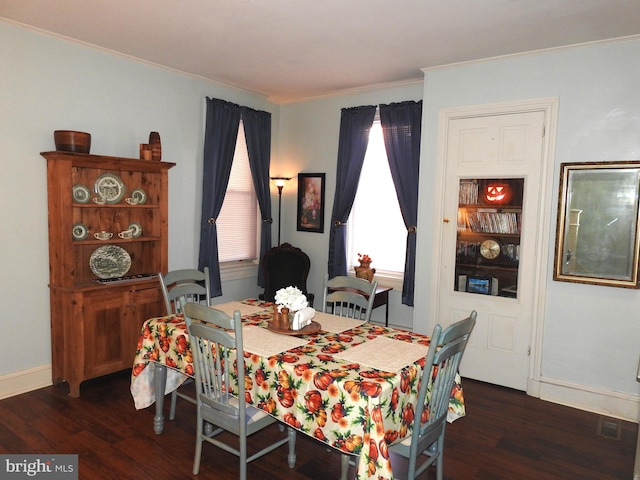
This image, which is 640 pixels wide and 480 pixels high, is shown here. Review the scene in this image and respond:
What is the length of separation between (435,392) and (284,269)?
3.19 metres

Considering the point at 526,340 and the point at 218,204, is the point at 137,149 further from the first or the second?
the point at 526,340

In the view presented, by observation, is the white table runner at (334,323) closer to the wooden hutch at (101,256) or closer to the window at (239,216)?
the wooden hutch at (101,256)

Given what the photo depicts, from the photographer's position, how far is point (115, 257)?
4.05 metres

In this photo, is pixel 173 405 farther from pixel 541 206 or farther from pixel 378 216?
pixel 541 206

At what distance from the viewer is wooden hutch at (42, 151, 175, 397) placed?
11.9ft

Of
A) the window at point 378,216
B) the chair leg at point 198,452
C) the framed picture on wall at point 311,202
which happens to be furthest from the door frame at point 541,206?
the chair leg at point 198,452

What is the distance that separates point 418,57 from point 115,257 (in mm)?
3107

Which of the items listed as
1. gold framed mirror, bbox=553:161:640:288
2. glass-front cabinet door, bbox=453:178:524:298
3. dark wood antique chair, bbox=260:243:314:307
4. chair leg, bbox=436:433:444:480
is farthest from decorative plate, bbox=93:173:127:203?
gold framed mirror, bbox=553:161:640:288

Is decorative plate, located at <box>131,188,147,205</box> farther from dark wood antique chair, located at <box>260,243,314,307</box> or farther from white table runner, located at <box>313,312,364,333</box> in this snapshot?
white table runner, located at <box>313,312,364,333</box>

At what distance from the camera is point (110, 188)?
4016 mm

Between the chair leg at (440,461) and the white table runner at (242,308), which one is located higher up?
the white table runner at (242,308)

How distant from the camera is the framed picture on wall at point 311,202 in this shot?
18.2ft

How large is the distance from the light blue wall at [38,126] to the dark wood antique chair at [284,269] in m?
1.85

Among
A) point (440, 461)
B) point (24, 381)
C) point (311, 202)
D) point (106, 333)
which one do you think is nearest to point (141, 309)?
point (106, 333)
